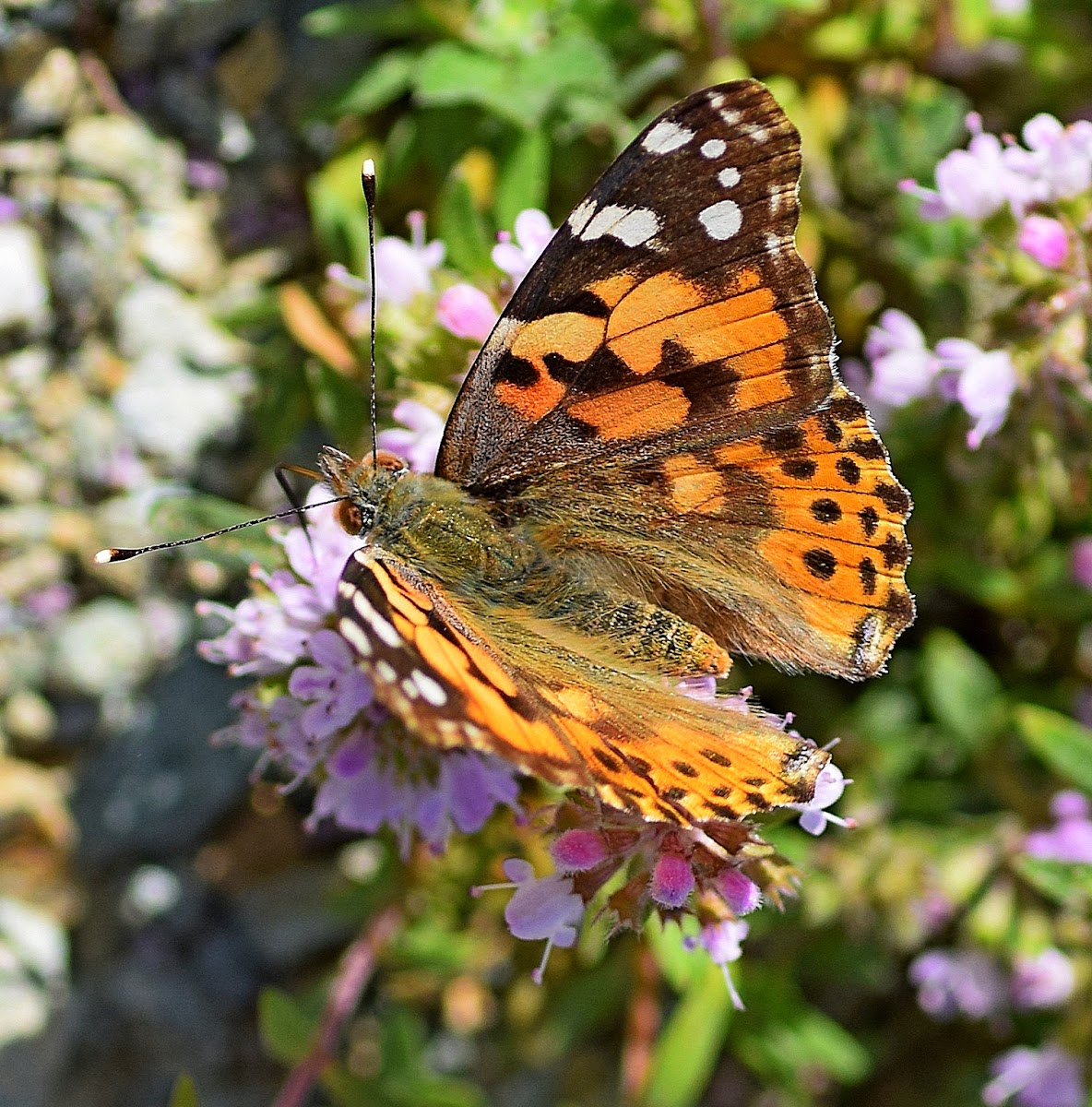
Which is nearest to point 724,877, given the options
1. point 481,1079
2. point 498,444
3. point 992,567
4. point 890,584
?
point 890,584

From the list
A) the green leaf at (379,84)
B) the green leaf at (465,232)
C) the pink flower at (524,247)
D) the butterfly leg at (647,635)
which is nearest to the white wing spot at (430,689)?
the butterfly leg at (647,635)

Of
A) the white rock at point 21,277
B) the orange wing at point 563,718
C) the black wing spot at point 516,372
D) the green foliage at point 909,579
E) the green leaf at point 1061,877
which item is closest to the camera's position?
the orange wing at point 563,718

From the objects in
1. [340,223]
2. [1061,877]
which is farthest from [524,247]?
[1061,877]

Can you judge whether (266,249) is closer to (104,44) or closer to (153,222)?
(153,222)

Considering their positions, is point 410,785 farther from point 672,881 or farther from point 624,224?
point 624,224

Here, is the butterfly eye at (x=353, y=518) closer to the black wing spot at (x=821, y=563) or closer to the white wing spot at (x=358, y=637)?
the white wing spot at (x=358, y=637)

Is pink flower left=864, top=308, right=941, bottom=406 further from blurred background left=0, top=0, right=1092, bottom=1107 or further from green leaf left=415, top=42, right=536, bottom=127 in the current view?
green leaf left=415, top=42, right=536, bottom=127
